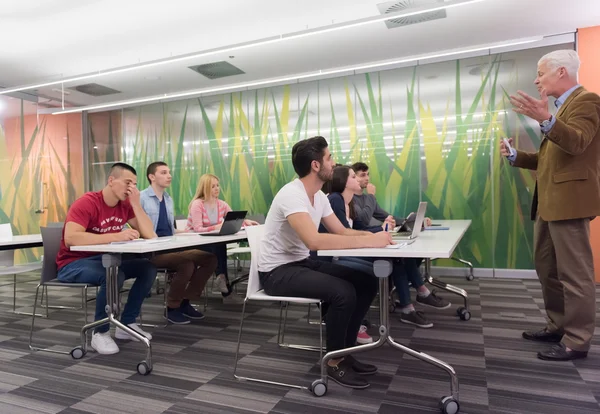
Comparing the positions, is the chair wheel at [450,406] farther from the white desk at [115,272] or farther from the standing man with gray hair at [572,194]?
the white desk at [115,272]

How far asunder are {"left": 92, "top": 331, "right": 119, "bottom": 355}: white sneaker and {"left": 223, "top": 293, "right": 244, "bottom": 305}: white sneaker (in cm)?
146

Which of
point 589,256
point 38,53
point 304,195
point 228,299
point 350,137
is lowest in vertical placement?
point 228,299

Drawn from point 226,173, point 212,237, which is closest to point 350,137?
point 226,173

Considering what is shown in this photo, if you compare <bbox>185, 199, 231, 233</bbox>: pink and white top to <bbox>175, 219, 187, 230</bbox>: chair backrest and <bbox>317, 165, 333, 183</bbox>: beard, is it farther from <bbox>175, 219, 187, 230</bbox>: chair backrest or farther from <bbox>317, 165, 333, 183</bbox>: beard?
<bbox>317, 165, 333, 183</bbox>: beard

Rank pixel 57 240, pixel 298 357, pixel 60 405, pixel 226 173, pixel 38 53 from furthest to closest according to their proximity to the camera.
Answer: pixel 226 173 < pixel 38 53 < pixel 57 240 < pixel 298 357 < pixel 60 405

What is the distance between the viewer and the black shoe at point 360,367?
230 centimetres

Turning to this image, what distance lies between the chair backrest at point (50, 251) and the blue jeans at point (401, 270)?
1.88 metres

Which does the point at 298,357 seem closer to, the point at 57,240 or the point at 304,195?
the point at 304,195

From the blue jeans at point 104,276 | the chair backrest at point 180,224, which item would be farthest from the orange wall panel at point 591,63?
the blue jeans at point 104,276

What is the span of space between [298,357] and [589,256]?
174cm

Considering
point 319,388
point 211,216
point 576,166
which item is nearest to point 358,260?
point 319,388

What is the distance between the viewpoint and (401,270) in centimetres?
342

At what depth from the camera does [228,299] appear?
436cm

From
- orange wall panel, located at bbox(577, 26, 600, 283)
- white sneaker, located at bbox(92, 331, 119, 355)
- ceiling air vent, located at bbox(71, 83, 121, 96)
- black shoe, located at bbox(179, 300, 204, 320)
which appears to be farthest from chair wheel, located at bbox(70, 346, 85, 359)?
orange wall panel, located at bbox(577, 26, 600, 283)
